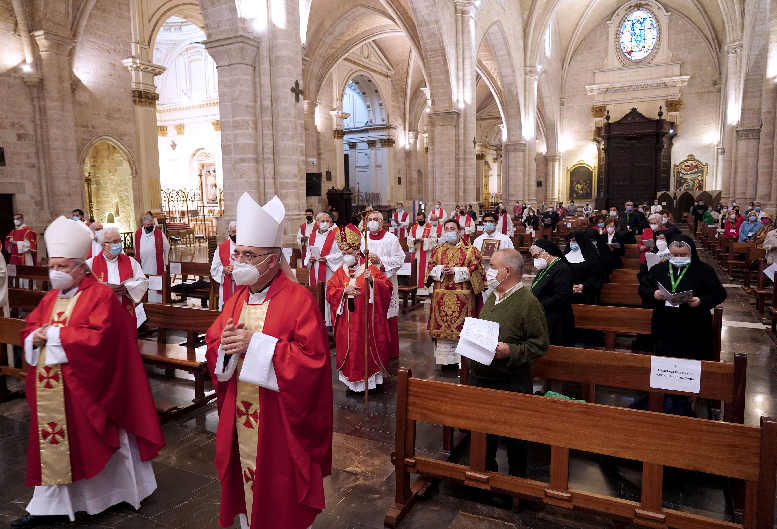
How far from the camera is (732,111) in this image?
23312 millimetres

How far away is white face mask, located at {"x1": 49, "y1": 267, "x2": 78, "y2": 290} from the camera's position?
3287mm

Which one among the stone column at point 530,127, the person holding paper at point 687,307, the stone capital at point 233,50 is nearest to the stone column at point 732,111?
the stone column at point 530,127

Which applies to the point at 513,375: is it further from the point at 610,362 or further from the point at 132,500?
the point at 132,500

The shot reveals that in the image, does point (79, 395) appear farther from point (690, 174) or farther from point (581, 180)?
point (581, 180)

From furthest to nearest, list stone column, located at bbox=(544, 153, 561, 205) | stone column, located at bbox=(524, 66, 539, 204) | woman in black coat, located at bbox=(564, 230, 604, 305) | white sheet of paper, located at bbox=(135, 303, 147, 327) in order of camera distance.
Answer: stone column, located at bbox=(544, 153, 561, 205) < stone column, located at bbox=(524, 66, 539, 204) < woman in black coat, located at bbox=(564, 230, 604, 305) < white sheet of paper, located at bbox=(135, 303, 147, 327)

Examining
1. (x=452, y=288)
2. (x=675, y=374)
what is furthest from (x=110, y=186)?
(x=675, y=374)

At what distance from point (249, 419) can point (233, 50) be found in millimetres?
8375

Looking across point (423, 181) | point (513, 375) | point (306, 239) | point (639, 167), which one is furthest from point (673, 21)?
point (513, 375)

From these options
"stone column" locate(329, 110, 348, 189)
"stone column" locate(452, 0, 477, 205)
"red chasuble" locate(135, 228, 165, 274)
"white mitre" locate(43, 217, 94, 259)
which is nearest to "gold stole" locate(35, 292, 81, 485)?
"white mitre" locate(43, 217, 94, 259)

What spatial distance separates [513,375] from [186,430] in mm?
3103

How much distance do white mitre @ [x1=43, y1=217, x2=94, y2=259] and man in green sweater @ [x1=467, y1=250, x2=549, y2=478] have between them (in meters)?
2.73

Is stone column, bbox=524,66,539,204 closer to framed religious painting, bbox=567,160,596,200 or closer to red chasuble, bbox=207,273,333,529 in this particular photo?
framed religious painting, bbox=567,160,596,200

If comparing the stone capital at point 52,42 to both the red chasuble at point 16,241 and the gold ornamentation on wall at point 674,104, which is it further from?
the gold ornamentation on wall at point 674,104

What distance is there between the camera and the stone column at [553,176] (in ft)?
111
